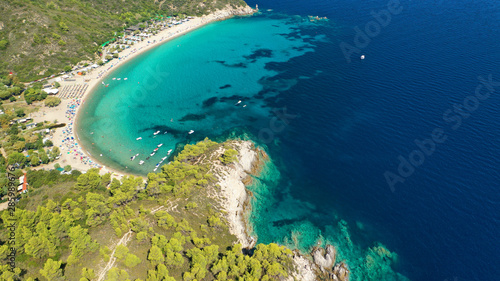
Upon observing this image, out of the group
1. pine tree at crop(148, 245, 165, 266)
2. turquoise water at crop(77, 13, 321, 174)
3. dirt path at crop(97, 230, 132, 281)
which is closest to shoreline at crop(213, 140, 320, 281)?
pine tree at crop(148, 245, 165, 266)

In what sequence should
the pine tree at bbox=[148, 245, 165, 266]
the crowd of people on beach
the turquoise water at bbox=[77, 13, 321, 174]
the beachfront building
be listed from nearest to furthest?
the pine tree at bbox=[148, 245, 165, 266] → the crowd of people on beach → the turquoise water at bbox=[77, 13, 321, 174] → the beachfront building

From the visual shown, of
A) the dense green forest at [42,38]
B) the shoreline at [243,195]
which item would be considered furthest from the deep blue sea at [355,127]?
the dense green forest at [42,38]

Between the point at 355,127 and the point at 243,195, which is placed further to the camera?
the point at 355,127

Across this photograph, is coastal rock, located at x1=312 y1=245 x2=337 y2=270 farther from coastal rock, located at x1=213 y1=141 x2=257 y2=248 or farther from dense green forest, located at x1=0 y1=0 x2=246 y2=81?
dense green forest, located at x1=0 y1=0 x2=246 y2=81

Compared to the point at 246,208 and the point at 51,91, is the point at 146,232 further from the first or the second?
the point at 51,91

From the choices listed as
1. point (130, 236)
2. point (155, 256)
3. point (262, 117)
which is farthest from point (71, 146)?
point (262, 117)

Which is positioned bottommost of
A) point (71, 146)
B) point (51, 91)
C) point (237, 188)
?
point (237, 188)

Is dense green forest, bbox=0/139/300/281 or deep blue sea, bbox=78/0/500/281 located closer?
dense green forest, bbox=0/139/300/281

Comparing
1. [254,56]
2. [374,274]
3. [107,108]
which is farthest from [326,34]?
[374,274]
